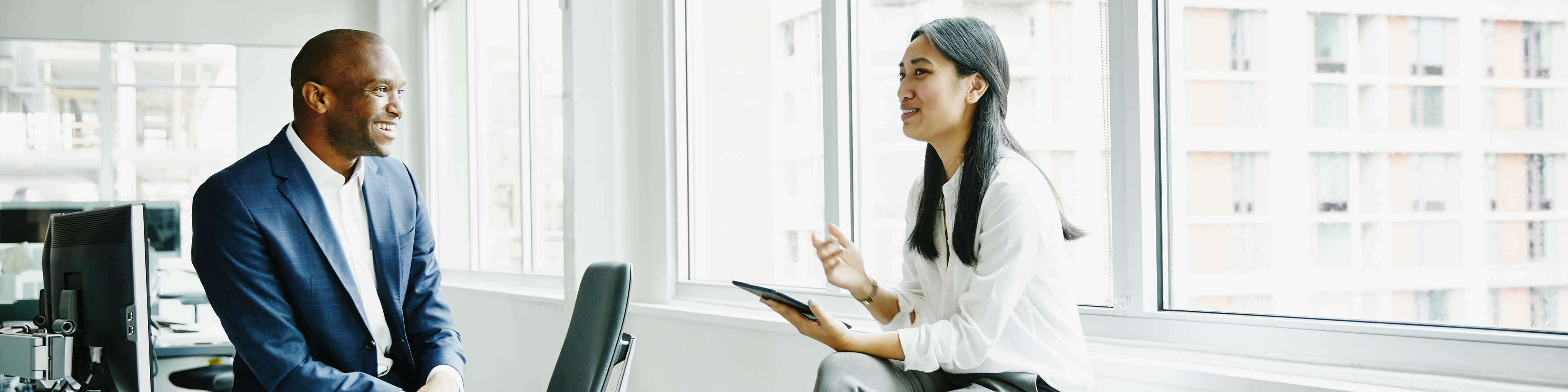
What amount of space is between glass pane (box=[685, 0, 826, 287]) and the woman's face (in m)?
1.17

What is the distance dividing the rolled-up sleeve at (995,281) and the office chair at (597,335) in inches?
20.5

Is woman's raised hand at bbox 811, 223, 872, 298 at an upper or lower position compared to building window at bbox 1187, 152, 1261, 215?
lower

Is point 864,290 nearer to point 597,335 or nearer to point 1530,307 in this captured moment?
point 597,335

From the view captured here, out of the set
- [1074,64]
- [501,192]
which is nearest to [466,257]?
[501,192]

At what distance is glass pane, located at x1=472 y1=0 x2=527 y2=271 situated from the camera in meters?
4.68

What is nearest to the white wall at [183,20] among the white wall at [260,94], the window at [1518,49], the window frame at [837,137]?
the white wall at [260,94]

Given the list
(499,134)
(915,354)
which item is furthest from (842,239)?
(499,134)

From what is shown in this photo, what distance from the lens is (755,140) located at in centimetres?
322

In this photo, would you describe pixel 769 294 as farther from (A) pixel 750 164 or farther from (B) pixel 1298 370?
(A) pixel 750 164

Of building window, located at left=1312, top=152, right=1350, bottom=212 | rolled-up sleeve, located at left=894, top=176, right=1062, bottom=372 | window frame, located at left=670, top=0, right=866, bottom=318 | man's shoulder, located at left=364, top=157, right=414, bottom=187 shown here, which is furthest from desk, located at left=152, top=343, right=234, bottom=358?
building window, located at left=1312, top=152, right=1350, bottom=212

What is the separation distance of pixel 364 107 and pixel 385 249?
0.96ft

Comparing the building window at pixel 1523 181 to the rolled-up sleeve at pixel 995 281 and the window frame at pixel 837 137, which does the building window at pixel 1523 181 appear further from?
the window frame at pixel 837 137

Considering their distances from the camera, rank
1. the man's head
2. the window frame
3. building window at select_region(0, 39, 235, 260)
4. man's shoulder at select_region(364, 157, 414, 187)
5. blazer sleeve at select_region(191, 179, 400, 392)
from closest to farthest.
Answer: blazer sleeve at select_region(191, 179, 400, 392) < the man's head < man's shoulder at select_region(364, 157, 414, 187) < the window frame < building window at select_region(0, 39, 235, 260)

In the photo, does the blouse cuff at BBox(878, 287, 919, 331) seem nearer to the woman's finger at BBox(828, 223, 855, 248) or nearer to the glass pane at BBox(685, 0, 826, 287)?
the woman's finger at BBox(828, 223, 855, 248)
